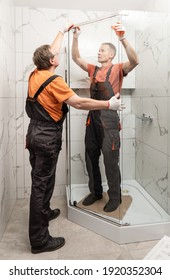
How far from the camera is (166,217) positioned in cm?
189

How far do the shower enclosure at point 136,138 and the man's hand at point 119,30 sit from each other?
4 cm

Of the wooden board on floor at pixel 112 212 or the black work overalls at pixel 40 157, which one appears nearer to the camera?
the black work overalls at pixel 40 157

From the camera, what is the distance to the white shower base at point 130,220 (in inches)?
69.7

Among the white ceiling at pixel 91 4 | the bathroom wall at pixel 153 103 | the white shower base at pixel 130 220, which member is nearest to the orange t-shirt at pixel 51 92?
the white shower base at pixel 130 220

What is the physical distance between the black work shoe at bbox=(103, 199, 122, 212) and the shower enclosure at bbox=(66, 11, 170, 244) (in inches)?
1.4

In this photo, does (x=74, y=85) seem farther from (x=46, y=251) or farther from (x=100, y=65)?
(x=46, y=251)

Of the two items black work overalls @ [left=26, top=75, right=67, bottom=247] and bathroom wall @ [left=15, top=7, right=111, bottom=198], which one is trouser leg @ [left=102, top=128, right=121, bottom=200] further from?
bathroom wall @ [left=15, top=7, right=111, bottom=198]

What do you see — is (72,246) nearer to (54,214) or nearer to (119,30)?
(54,214)

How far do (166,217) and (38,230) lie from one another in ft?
3.25

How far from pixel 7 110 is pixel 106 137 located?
885 mm

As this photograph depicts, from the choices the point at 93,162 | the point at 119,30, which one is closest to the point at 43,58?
the point at 119,30

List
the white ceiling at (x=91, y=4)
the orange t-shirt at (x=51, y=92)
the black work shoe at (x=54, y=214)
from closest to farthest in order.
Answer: the orange t-shirt at (x=51, y=92) → the black work shoe at (x=54, y=214) → the white ceiling at (x=91, y=4)

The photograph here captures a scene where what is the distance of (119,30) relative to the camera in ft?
5.62

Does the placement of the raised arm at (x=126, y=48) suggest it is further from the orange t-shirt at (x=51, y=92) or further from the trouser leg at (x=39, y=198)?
the trouser leg at (x=39, y=198)
